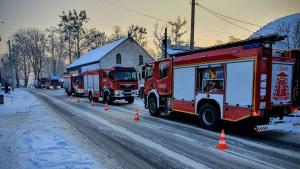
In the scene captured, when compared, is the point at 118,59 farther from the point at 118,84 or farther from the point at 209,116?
the point at 209,116

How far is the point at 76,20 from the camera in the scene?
6700cm

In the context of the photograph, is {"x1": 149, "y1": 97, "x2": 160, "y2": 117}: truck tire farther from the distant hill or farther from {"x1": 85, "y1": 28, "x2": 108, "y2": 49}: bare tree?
{"x1": 85, "y1": 28, "x2": 108, "y2": 49}: bare tree

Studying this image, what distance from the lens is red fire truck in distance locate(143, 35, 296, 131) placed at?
864 centimetres

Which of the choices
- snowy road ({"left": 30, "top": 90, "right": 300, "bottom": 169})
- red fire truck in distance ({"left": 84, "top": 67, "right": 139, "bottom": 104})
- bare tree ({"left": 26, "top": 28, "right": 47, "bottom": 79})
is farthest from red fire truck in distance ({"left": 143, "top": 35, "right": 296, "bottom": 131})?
bare tree ({"left": 26, "top": 28, "right": 47, "bottom": 79})

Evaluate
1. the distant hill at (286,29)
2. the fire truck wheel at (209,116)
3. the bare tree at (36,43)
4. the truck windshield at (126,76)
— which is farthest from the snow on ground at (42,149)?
the bare tree at (36,43)

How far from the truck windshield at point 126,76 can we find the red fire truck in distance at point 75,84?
949 centimetres

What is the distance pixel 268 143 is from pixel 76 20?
6532 centimetres

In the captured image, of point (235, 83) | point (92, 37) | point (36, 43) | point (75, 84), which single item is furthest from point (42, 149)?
point (36, 43)

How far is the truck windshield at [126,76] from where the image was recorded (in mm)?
21016

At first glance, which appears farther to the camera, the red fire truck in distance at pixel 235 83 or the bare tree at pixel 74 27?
the bare tree at pixel 74 27

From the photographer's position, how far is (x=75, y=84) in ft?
105

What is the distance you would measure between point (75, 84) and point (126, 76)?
1274 cm

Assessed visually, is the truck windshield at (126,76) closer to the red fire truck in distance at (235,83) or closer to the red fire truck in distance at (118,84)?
the red fire truck in distance at (118,84)

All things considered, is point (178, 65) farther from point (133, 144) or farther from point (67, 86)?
point (67, 86)
